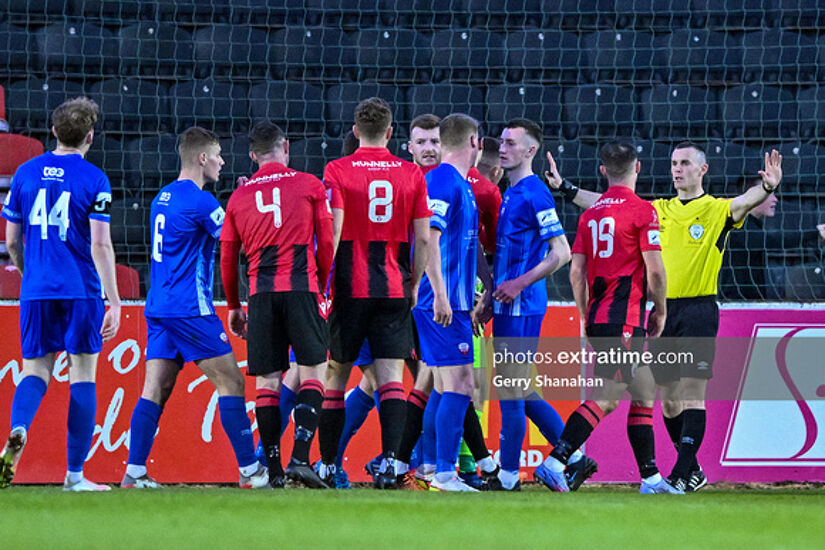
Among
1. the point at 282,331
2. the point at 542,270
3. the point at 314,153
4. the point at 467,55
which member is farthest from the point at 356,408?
the point at 467,55

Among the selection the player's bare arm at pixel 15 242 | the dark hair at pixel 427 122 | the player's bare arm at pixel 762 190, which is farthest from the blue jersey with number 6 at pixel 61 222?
the player's bare arm at pixel 762 190

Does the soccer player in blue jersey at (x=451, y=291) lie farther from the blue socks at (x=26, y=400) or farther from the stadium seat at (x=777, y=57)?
the stadium seat at (x=777, y=57)

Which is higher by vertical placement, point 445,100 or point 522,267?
point 445,100

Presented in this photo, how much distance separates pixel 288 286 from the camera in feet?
18.7

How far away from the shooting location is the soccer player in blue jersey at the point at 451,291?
588 centimetres

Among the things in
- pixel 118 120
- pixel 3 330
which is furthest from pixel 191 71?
pixel 3 330

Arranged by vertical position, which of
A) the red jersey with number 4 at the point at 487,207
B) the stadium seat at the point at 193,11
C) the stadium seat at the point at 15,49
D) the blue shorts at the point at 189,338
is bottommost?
the blue shorts at the point at 189,338

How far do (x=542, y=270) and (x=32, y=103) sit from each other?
5181 mm

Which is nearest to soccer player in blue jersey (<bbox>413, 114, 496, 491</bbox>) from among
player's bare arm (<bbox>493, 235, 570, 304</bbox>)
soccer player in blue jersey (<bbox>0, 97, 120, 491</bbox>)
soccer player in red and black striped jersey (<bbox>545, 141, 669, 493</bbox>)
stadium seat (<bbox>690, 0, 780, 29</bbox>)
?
player's bare arm (<bbox>493, 235, 570, 304</bbox>)

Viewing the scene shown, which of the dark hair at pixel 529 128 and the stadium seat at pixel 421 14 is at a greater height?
the stadium seat at pixel 421 14

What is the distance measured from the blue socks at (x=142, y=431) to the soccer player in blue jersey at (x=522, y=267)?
5.84 feet

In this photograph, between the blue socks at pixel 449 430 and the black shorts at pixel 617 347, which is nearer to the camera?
the blue socks at pixel 449 430

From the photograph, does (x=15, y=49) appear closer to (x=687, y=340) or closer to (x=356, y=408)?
(x=356, y=408)

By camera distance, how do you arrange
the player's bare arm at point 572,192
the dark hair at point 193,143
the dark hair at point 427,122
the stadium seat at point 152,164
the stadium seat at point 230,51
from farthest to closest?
the stadium seat at point 230,51
the stadium seat at point 152,164
the player's bare arm at point 572,192
the dark hair at point 427,122
the dark hair at point 193,143
